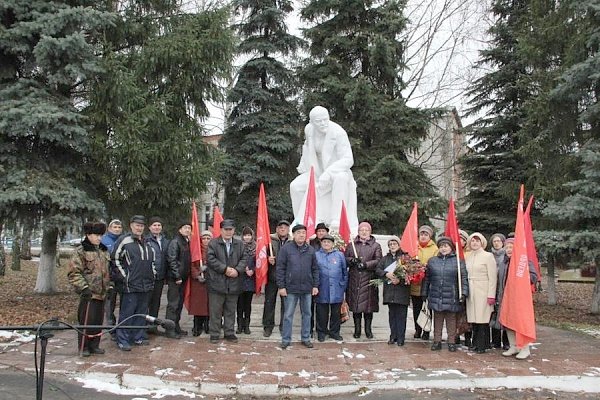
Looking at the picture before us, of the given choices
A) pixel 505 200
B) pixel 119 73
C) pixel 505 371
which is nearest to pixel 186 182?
Result: pixel 119 73

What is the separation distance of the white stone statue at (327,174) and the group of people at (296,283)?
123cm

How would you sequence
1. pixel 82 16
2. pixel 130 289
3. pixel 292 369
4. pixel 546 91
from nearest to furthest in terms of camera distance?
pixel 292 369, pixel 130 289, pixel 82 16, pixel 546 91

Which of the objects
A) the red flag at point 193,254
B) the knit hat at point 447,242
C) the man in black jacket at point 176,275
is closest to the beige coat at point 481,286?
the knit hat at point 447,242

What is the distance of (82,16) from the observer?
1050 cm

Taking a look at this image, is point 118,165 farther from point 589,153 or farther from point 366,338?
point 589,153

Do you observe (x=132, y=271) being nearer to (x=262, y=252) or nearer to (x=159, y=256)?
(x=159, y=256)

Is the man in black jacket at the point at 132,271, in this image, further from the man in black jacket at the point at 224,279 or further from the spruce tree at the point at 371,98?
the spruce tree at the point at 371,98

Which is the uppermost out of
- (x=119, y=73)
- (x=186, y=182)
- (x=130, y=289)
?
(x=119, y=73)

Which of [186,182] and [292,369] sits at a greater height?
[186,182]

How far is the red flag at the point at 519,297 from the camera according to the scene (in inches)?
A: 278

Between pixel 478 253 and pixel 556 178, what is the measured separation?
25.1 ft

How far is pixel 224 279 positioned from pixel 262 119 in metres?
11.8

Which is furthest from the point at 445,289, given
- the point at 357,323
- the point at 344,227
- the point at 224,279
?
the point at 224,279

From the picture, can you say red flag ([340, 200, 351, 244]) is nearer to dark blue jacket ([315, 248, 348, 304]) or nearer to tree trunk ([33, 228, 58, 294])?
dark blue jacket ([315, 248, 348, 304])
